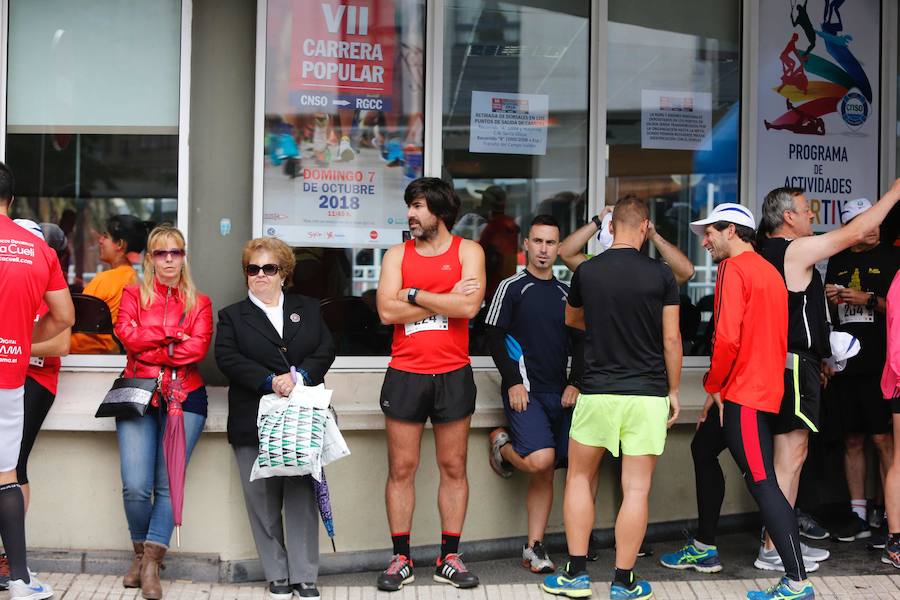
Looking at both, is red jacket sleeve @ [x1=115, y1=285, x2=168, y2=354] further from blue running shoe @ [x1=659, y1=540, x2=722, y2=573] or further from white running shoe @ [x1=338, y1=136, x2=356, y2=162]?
blue running shoe @ [x1=659, y1=540, x2=722, y2=573]

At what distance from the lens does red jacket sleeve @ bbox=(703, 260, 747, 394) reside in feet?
17.6

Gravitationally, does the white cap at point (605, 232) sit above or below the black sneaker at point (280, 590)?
above

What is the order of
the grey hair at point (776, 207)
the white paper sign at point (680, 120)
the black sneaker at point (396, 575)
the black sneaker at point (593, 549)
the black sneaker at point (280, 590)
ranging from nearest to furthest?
the black sneaker at point (280, 590) < the black sneaker at point (396, 575) < the grey hair at point (776, 207) < the black sneaker at point (593, 549) < the white paper sign at point (680, 120)

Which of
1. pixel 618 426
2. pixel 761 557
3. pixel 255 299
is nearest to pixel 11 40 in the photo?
pixel 255 299

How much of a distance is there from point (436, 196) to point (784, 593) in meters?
2.58

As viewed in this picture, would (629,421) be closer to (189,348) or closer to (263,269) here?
(263,269)

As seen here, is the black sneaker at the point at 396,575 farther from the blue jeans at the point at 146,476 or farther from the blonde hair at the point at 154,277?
the blonde hair at the point at 154,277

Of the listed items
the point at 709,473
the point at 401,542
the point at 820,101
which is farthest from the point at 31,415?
the point at 820,101

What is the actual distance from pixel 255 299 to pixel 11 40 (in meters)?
2.38

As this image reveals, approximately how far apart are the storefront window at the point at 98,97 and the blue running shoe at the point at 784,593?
381 centimetres

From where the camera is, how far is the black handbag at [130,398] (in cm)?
535

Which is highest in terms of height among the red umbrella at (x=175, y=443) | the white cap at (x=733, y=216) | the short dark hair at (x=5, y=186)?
the short dark hair at (x=5, y=186)

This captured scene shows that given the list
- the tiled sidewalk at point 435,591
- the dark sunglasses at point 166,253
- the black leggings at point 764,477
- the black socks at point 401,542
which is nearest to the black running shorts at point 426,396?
the black socks at point 401,542

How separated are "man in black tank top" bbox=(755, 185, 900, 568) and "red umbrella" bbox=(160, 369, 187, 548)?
Result: 3.04 m
